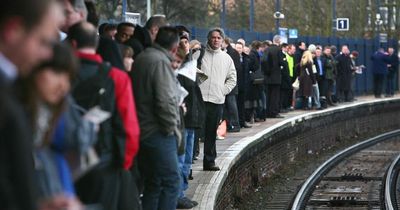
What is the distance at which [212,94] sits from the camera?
13359 mm

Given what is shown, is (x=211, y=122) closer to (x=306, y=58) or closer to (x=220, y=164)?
(x=220, y=164)

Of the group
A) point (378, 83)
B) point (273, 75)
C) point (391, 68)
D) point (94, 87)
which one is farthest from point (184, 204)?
point (391, 68)

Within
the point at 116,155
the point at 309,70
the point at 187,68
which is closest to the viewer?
the point at 116,155

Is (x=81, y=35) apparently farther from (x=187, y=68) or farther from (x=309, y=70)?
(x=309, y=70)

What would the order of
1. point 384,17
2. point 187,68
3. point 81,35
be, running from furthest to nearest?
1. point 384,17
2. point 187,68
3. point 81,35

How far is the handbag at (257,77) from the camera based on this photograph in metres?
22.0

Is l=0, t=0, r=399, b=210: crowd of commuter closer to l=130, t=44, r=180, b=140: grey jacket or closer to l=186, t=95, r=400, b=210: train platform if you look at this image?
l=130, t=44, r=180, b=140: grey jacket

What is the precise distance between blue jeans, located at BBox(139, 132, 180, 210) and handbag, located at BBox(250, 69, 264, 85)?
513 inches

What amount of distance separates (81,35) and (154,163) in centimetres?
259

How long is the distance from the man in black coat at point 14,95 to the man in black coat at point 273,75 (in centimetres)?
1992

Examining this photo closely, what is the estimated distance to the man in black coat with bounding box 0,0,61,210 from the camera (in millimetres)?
3553

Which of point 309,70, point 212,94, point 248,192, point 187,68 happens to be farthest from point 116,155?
point 309,70

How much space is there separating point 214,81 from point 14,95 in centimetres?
985

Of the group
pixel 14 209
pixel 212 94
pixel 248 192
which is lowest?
pixel 248 192
